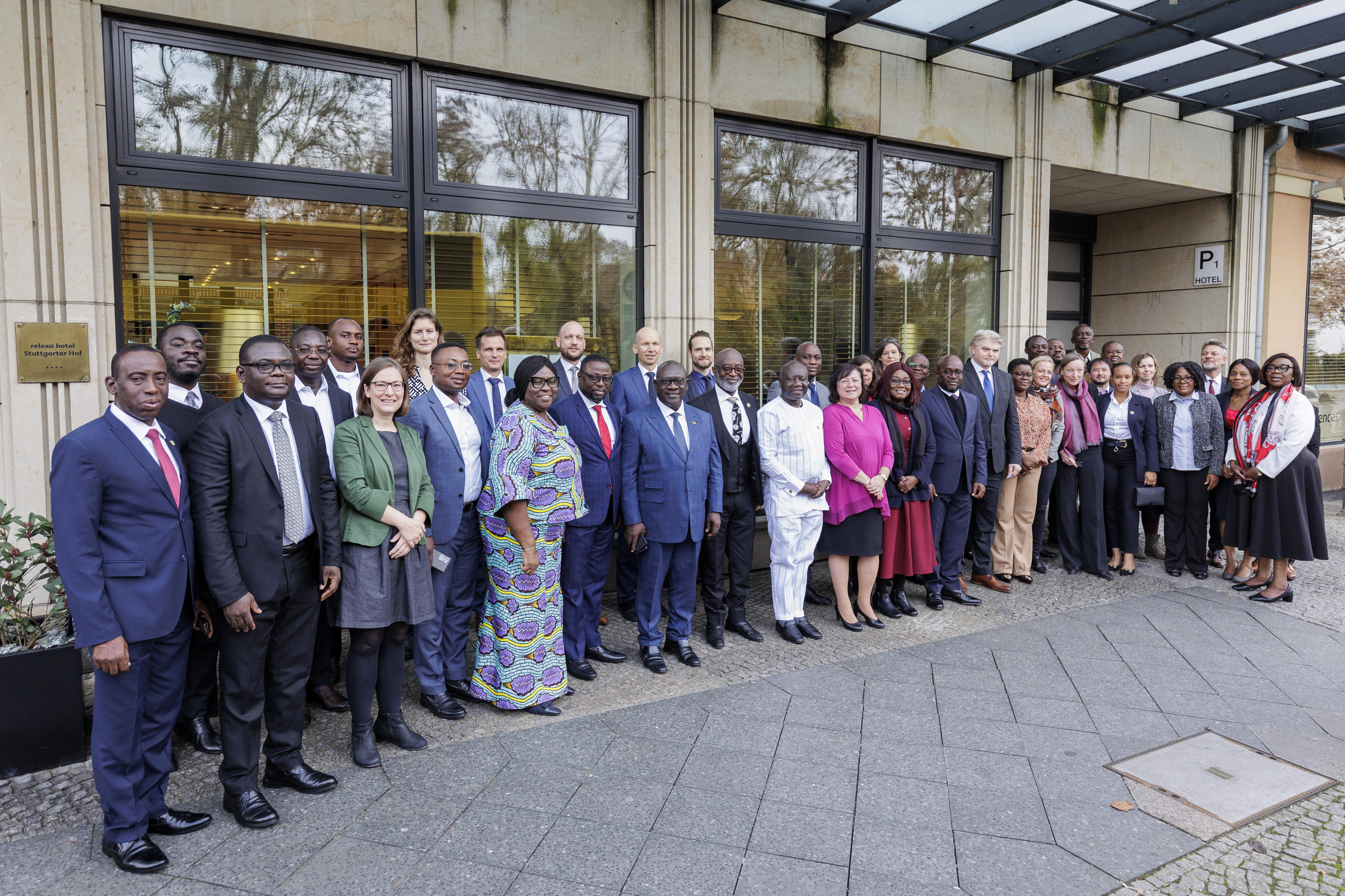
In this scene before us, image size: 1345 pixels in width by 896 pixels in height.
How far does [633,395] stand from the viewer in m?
6.27

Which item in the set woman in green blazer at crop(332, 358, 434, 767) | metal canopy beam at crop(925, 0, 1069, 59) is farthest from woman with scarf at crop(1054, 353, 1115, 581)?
woman in green blazer at crop(332, 358, 434, 767)

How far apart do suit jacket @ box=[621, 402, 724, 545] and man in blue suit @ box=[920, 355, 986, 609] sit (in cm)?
236

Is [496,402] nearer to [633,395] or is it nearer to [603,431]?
[603,431]

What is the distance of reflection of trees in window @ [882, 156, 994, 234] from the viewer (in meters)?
9.05

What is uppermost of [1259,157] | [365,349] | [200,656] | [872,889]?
[1259,157]

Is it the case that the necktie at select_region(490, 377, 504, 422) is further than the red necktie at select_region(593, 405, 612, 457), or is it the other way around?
the necktie at select_region(490, 377, 504, 422)

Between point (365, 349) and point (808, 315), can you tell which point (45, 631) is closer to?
point (365, 349)

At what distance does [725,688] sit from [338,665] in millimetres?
2359

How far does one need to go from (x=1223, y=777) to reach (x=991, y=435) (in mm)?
3594

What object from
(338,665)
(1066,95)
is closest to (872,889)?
(338,665)

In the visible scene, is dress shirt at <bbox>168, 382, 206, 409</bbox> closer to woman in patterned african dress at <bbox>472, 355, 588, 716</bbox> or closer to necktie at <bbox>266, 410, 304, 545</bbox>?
necktie at <bbox>266, 410, 304, 545</bbox>

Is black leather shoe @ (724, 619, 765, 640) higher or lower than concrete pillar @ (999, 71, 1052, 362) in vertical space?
lower

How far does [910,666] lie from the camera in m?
5.43

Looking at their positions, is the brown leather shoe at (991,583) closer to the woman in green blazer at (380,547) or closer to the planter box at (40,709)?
the woman in green blazer at (380,547)
